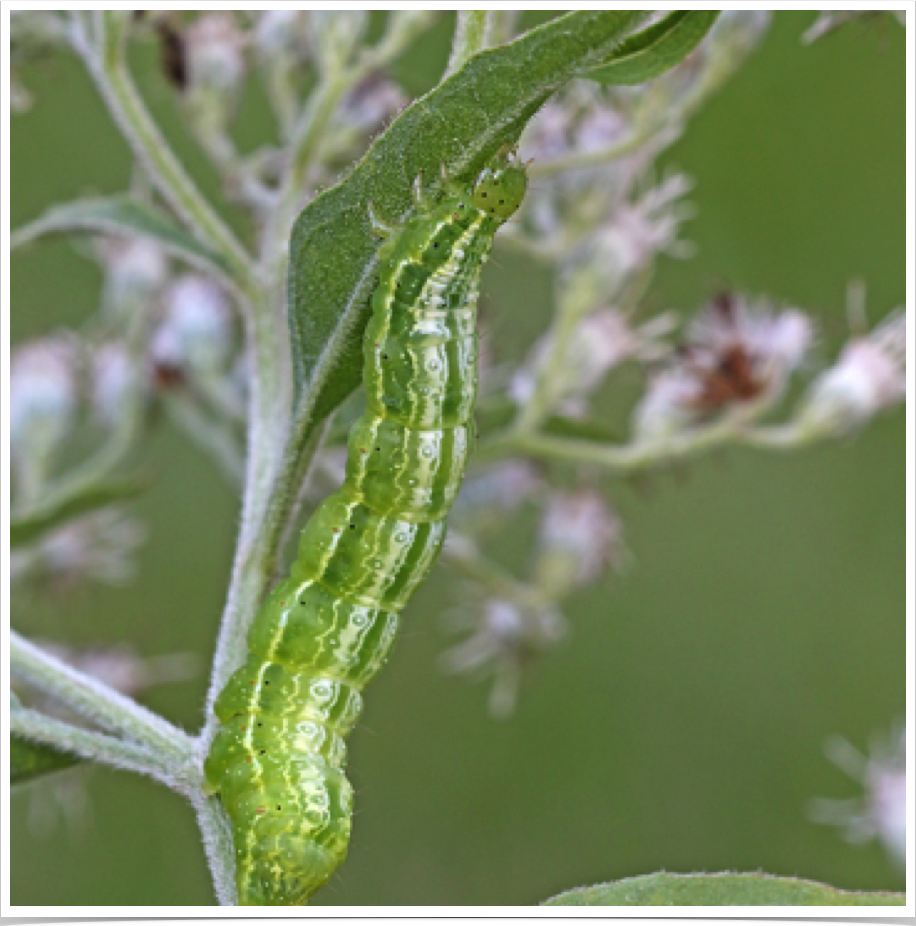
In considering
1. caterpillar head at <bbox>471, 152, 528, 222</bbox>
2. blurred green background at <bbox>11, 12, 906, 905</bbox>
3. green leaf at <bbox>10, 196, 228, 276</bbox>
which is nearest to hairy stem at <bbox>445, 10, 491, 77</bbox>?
caterpillar head at <bbox>471, 152, 528, 222</bbox>

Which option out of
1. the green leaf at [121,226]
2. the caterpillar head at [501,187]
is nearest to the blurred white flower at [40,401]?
the green leaf at [121,226]

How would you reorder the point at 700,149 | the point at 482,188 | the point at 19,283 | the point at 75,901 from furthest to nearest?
the point at 700,149 < the point at 19,283 < the point at 75,901 < the point at 482,188

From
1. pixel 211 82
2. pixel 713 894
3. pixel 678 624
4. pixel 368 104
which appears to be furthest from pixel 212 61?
pixel 678 624

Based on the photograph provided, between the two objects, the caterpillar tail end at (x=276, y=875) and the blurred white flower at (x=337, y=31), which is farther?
→ the blurred white flower at (x=337, y=31)

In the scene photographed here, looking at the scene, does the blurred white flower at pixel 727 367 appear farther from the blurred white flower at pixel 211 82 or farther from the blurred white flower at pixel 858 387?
the blurred white flower at pixel 211 82

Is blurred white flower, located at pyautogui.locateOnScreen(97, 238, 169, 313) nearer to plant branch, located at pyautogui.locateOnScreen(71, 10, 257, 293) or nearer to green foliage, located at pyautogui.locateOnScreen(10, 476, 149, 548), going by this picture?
green foliage, located at pyautogui.locateOnScreen(10, 476, 149, 548)

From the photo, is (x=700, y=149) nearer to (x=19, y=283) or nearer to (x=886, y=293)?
(x=886, y=293)

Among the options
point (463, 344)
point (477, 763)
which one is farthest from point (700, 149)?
point (463, 344)
